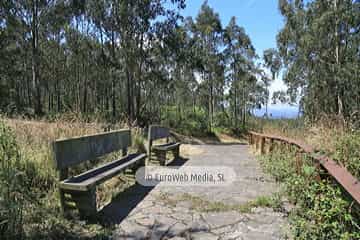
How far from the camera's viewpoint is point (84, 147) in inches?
121

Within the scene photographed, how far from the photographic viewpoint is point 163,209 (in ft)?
9.37

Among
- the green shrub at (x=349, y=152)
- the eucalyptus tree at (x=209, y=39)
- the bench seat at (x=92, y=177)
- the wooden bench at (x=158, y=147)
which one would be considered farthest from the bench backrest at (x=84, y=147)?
the eucalyptus tree at (x=209, y=39)

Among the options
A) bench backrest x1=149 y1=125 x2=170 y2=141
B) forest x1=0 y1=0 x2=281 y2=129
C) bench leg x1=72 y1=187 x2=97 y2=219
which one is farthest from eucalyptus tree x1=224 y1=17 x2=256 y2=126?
bench leg x1=72 y1=187 x2=97 y2=219

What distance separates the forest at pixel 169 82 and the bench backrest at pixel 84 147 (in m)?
0.39

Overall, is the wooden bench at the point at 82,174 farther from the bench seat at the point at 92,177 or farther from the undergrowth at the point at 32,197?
the undergrowth at the point at 32,197

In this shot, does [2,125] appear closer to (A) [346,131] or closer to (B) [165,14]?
(A) [346,131]

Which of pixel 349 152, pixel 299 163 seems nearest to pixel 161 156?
pixel 299 163

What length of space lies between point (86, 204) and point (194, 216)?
108cm

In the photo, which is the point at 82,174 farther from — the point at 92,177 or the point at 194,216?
the point at 194,216

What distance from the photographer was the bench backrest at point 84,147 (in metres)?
2.57

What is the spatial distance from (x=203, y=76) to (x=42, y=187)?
1622 cm

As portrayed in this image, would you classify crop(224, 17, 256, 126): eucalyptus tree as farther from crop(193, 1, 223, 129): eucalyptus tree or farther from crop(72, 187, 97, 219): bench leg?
crop(72, 187, 97, 219): bench leg

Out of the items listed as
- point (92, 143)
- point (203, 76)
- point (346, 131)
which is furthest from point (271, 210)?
point (203, 76)

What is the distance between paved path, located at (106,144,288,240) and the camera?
227cm
